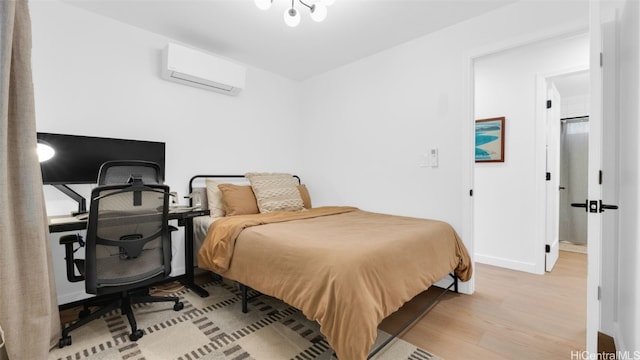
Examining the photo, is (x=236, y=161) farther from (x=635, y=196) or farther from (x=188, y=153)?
(x=635, y=196)

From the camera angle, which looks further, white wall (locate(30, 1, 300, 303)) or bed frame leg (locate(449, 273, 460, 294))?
bed frame leg (locate(449, 273, 460, 294))

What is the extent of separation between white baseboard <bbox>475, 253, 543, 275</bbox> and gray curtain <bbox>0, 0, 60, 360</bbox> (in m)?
3.84

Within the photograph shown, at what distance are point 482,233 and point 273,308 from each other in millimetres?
2664

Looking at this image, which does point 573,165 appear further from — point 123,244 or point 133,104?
point 133,104

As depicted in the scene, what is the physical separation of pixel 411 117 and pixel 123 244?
2695mm

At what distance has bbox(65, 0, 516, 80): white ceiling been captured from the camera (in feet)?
7.67

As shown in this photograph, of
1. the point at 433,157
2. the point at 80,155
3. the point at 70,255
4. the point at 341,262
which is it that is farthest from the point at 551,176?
the point at 80,155

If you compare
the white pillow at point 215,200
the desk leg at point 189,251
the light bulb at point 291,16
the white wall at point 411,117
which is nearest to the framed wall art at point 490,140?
the white wall at point 411,117

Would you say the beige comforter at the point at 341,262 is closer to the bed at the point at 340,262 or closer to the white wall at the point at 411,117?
the bed at the point at 340,262

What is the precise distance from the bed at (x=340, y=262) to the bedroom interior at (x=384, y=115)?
0.43 m

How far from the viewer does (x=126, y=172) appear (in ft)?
7.08

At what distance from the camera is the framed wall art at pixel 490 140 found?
3.34 meters

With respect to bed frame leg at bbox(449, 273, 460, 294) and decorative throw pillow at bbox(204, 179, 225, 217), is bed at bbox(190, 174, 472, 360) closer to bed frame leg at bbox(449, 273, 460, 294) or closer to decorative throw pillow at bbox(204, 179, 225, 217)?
bed frame leg at bbox(449, 273, 460, 294)

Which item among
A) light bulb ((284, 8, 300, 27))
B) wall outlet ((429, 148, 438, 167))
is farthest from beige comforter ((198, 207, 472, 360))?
light bulb ((284, 8, 300, 27))
